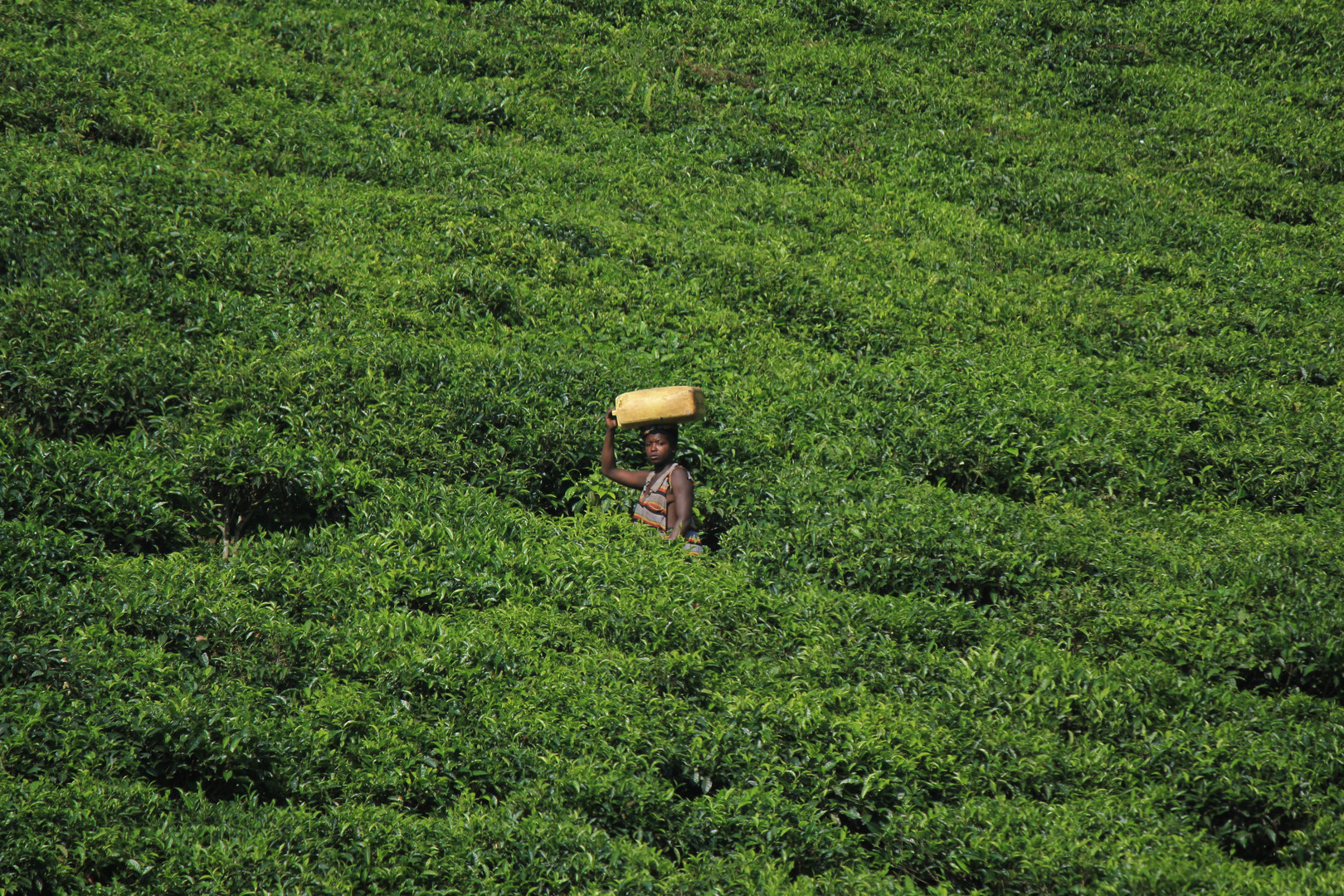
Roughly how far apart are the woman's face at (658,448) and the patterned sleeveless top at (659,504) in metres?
0.07

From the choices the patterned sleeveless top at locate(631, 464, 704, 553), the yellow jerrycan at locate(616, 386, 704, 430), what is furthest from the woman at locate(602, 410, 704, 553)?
the yellow jerrycan at locate(616, 386, 704, 430)

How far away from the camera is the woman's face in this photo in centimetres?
755

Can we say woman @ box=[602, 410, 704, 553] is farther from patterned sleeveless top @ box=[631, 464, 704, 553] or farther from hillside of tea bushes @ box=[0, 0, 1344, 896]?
hillside of tea bushes @ box=[0, 0, 1344, 896]

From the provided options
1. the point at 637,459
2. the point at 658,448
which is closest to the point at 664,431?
the point at 658,448

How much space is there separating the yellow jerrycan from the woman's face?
102 millimetres

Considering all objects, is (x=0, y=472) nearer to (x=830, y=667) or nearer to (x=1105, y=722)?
(x=830, y=667)

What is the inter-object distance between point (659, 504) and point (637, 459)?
981mm

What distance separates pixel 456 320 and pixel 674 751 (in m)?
5.41

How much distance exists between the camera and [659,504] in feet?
24.6

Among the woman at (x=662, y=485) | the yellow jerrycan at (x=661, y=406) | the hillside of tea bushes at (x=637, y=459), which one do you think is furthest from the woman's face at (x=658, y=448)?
the hillside of tea bushes at (x=637, y=459)

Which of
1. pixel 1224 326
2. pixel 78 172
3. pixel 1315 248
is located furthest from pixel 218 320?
pixel 1315 248

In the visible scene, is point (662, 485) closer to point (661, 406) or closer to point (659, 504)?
point (659, 504)

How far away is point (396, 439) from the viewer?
782cm

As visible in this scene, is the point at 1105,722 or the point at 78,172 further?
the point at 78,172
